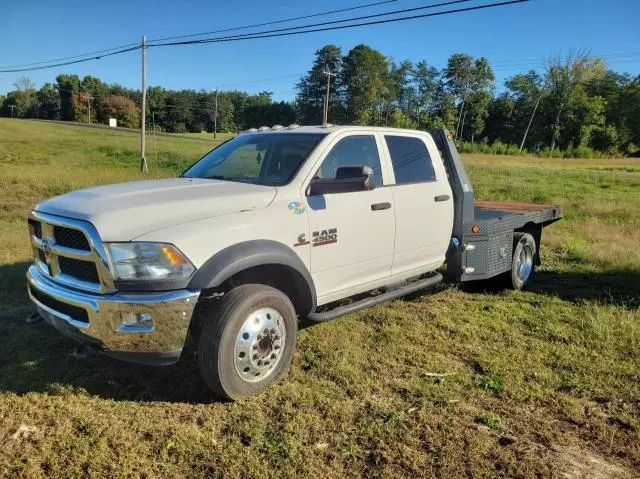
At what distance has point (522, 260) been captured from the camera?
6.77 metres

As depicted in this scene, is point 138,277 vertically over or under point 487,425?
over

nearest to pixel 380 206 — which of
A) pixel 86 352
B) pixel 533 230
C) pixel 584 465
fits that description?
pixel 584 465

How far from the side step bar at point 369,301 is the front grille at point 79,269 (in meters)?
1.58

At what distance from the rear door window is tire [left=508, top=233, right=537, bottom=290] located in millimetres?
1883

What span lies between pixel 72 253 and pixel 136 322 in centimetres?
65

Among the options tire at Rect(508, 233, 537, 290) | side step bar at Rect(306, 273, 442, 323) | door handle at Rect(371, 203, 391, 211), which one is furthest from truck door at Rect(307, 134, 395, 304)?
tire at Rect(508, 233, 537, 290)

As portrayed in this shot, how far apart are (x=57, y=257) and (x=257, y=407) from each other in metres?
1.67

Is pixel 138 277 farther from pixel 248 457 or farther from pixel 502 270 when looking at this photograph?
pixel 502 270

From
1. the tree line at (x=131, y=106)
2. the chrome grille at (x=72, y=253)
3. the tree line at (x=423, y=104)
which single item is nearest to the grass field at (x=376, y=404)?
the chrome grille at (x=72, y=253)

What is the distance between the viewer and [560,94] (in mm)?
81188

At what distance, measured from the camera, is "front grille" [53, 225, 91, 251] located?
10.8ft

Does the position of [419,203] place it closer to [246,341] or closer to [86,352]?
[246,341]

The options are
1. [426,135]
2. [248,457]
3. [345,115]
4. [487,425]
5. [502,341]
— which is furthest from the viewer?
[345,115]

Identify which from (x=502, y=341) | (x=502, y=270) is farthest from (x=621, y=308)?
(x=502, y=341)
